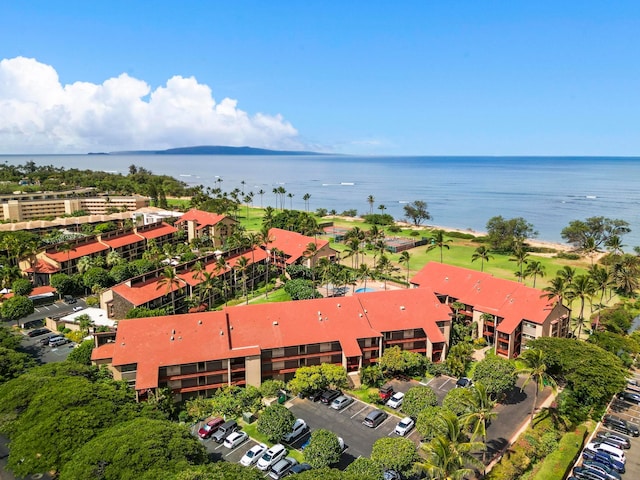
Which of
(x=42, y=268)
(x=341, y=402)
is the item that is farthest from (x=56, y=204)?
(x=341, y=402)

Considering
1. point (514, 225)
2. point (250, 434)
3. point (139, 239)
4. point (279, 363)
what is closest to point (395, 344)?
point (279, 363)

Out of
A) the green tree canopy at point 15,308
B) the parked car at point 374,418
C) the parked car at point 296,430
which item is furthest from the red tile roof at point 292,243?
the parked car at point 296,430

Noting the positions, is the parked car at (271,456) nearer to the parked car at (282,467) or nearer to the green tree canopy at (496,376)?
the parked car at (282,467)

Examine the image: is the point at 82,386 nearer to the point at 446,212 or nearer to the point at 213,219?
the point at 213,219

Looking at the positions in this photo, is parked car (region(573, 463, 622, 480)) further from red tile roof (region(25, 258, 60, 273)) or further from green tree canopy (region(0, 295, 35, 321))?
red tile roof (region(25, 258, 60, 273))

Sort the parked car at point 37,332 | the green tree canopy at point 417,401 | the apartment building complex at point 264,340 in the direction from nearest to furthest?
the green tree canopy at point 417,401, the apartment building complex at point 264,340, the parked car at point 37,332

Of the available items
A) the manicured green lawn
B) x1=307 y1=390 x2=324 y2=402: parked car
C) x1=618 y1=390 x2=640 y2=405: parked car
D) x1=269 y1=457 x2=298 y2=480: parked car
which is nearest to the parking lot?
x1=618 y1=390 x2=640 y2=405: parked car
